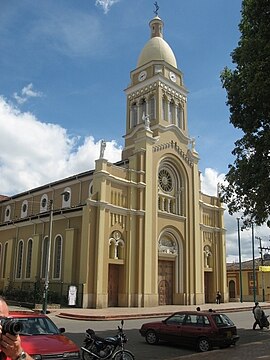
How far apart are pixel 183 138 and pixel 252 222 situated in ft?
83.4

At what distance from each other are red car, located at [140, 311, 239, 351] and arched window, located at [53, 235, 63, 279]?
69.4 feet

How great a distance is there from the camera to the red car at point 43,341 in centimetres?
921

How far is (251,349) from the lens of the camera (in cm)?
1402

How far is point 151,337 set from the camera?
52.7 feet

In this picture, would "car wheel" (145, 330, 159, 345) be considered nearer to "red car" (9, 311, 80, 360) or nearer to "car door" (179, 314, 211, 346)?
"car door" (179, 314, 211, 346)

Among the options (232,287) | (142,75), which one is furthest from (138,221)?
(232,287)

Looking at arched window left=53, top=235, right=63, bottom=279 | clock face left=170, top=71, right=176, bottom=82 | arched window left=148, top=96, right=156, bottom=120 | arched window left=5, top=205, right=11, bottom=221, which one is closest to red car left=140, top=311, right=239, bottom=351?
arched window left=53, top=235, right=63, bottom=279

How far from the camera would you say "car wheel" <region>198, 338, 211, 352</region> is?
578 inches

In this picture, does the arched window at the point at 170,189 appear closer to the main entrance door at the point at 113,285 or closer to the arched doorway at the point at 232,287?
the main entrance door at the point at 113,285

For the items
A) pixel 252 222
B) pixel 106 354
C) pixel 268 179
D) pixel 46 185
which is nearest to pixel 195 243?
pixel 46 185

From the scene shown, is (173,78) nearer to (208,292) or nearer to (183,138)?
(183,138)

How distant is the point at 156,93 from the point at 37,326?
1438 inches

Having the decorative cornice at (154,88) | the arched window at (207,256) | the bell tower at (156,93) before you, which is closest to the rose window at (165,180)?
the bell tower at (156,93)

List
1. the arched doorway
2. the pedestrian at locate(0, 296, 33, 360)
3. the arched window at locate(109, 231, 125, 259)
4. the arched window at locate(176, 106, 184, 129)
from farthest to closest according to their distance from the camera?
the arched doorway → the arched window at locate(176, 106, 184, 129) → the arched window at locate(109, 231, 125, 259) → the pedestrian at locate(0, 296, 33, 360)
